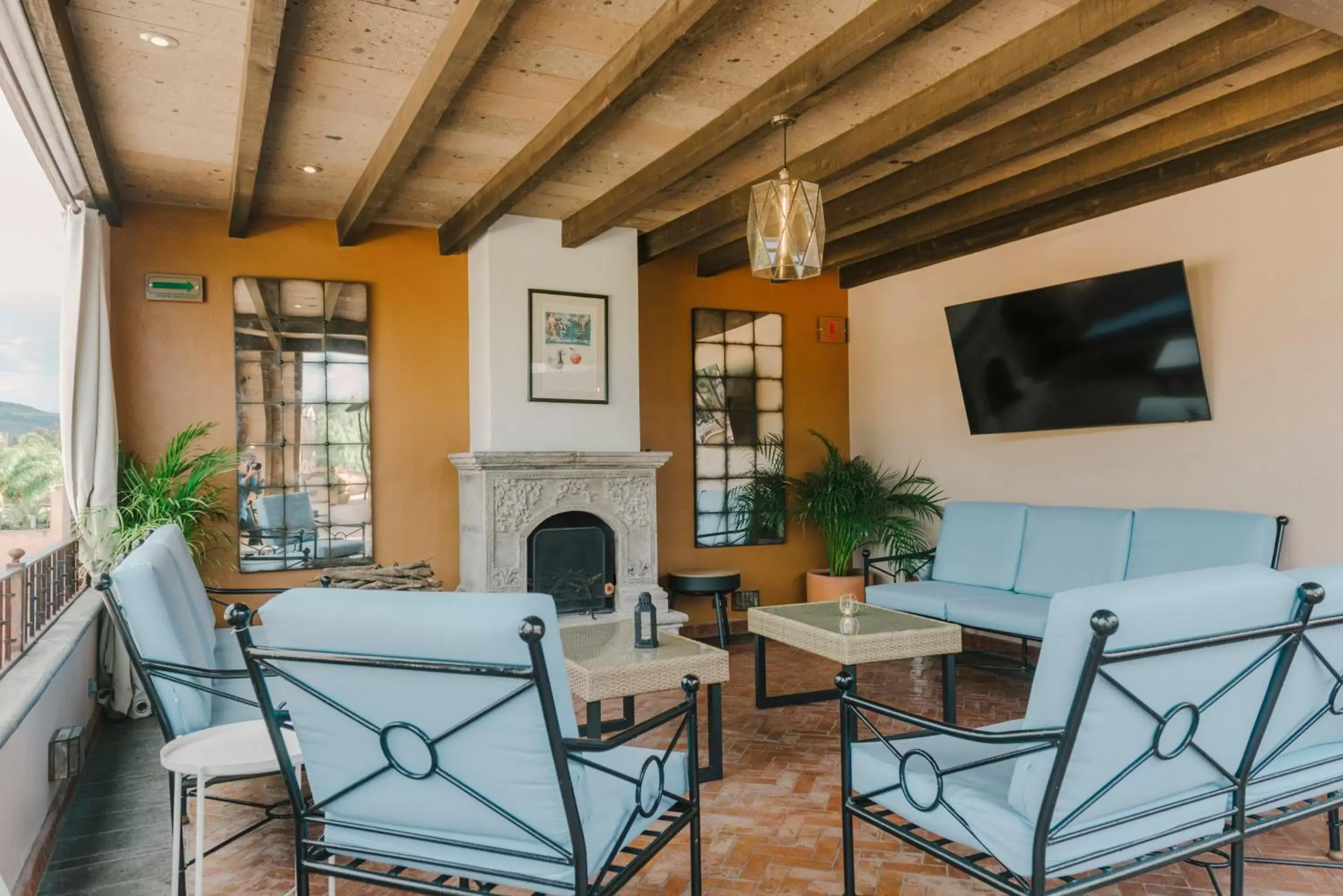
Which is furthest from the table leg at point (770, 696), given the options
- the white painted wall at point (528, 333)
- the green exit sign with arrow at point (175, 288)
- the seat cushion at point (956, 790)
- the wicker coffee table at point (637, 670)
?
the green exit sign with arrow at point (175, 288)

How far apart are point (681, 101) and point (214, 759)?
9.73 feet

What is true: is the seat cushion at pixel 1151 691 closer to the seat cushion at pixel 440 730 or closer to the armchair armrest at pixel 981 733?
the armchair armrest at pixel 981 733

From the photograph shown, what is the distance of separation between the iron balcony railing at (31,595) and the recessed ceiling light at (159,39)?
184 cm

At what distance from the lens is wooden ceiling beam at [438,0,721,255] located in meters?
2.85

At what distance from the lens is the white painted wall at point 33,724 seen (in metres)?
2.27

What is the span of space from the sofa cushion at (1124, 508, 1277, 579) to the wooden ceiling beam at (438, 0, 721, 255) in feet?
10.2

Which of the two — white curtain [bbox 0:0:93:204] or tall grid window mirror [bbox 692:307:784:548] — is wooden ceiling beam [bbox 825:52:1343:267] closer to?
tall grid window mirror [bbox 692:307:784:548]

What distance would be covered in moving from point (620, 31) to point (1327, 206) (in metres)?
3.36

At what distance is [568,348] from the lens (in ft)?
18.8

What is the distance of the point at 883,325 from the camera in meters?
6.79

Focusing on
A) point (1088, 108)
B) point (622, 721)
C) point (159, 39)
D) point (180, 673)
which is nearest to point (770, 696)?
point (622, 721)

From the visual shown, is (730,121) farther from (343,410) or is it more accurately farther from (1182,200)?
(343,410)

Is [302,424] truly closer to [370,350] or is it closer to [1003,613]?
[370,350]

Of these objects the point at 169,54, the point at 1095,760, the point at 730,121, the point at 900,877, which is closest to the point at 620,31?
the point at 730,121
